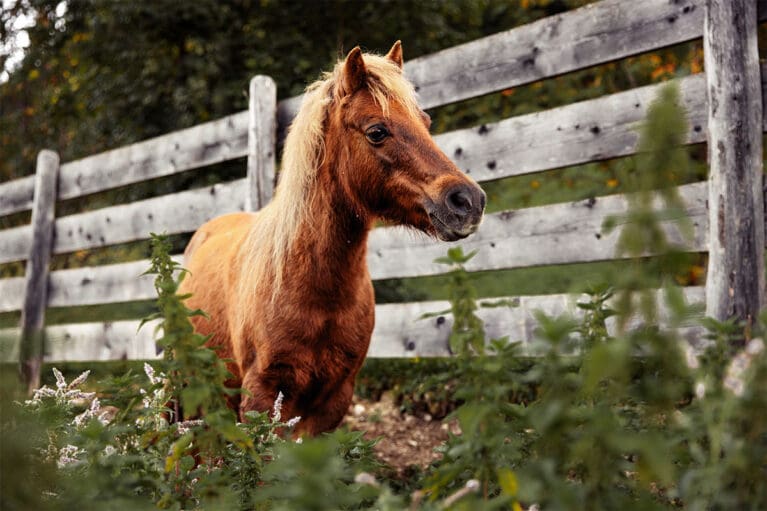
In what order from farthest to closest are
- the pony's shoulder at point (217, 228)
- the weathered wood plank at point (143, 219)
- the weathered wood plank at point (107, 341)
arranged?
1. the weathered wood plank at point (107, 341)
2. the weathered wood plank at point (143, 219)
3. the pony's shoulder at point (217, 228)

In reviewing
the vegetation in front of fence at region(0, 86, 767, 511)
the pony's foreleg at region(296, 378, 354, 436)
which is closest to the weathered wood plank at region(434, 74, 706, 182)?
the pony's foreleg at region(296, 378, 354, 436)

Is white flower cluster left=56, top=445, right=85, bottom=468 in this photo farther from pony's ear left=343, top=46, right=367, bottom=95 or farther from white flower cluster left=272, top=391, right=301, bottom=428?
pony's ear left=343, top=46, right=367, bottom=95

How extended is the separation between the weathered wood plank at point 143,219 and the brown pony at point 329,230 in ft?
8.20

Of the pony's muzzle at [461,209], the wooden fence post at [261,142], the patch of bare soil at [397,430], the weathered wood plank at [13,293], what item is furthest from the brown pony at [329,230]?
the weathered wood plank at [13,293]

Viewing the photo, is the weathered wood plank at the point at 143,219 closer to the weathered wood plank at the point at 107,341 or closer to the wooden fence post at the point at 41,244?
the wooden fence post at the point at 41,244

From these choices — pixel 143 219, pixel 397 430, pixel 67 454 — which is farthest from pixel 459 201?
pixel 143 219

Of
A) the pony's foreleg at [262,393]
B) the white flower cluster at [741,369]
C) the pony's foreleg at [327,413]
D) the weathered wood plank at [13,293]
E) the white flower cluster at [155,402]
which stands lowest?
the pony's foreleg at [327,413]

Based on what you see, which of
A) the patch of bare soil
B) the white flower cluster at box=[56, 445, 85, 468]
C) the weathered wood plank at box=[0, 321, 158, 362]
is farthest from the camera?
the weathered wood plank at box=[0, 321, 158, 362]

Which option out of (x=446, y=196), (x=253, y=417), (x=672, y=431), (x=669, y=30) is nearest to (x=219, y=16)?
(x=669, y=30)

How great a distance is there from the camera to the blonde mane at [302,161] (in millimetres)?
2965

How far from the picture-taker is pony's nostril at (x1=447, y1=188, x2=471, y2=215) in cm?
256

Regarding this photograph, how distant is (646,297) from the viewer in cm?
95

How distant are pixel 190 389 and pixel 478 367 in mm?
495

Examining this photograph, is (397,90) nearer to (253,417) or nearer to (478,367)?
(253,417)
